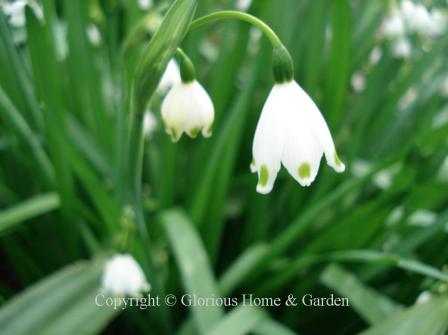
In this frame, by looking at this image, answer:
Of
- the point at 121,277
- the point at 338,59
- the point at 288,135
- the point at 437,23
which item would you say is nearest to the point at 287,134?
the point at 288,135

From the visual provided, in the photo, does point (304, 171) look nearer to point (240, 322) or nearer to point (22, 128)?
point (240, 322)

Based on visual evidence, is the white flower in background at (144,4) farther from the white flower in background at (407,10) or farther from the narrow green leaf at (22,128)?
the white flower in background at (407,10)

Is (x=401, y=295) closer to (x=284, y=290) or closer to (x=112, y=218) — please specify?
(x=284, y=290)

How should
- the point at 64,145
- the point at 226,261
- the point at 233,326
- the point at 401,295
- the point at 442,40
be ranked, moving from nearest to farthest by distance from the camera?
the point at 233,326, the point at 64,145, the point at 401,295, the point at 442,40, the point at 226,261

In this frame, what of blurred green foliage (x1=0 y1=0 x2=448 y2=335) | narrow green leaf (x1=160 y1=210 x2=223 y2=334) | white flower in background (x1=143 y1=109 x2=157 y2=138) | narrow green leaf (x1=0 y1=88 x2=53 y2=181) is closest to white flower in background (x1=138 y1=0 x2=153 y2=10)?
blurred green foliage (x1=0 y1=0 x2=448 y2=335)

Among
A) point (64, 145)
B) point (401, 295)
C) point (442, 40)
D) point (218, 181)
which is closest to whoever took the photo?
point (64, 145)

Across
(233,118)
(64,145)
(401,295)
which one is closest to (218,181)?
(233,118)
